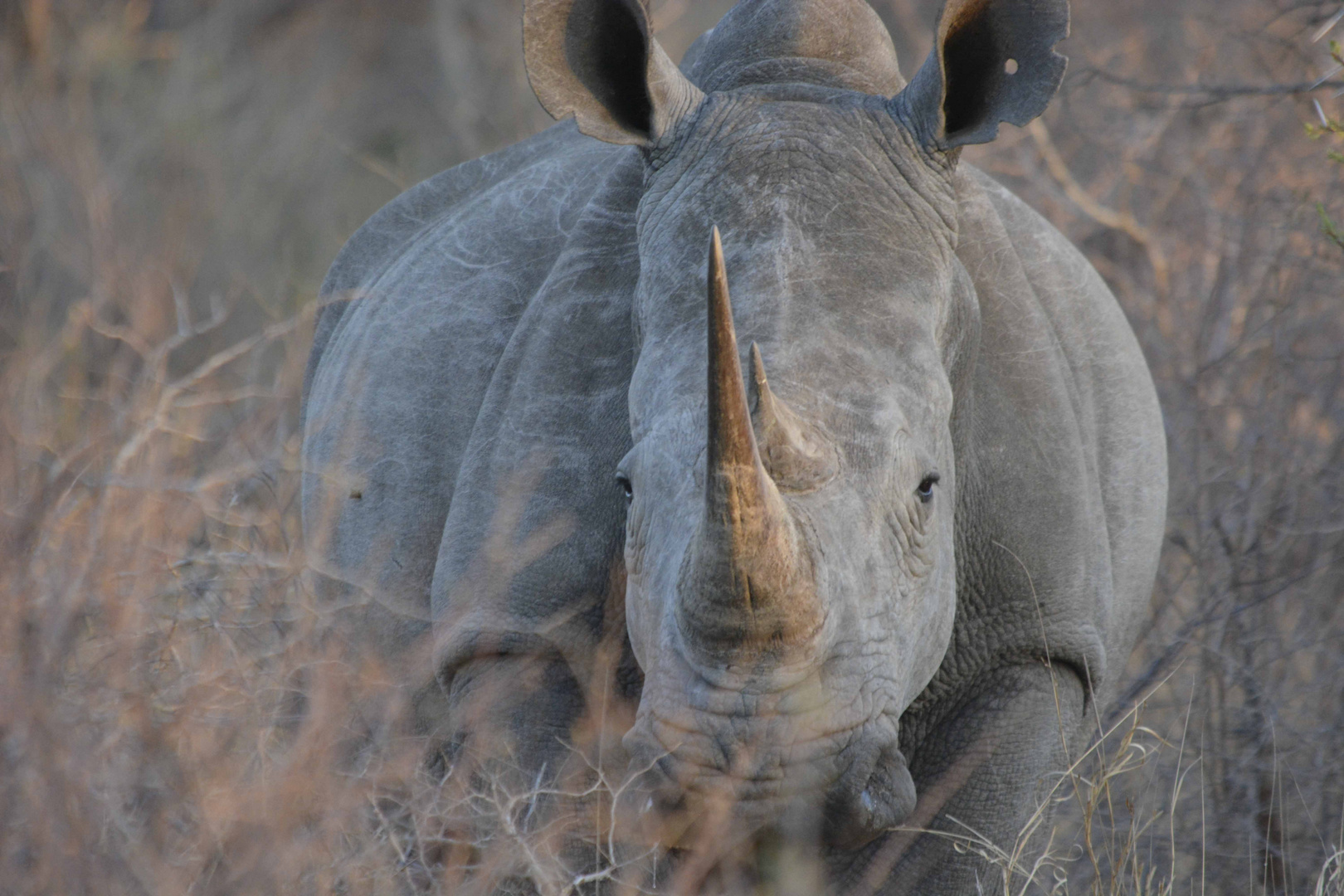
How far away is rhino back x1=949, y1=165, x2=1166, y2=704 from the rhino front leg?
89mm

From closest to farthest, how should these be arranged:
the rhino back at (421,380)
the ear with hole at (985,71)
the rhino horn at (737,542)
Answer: the rhino horn at (737,542)
the ear with hole at (985,71)
the rhino back at (421,380)

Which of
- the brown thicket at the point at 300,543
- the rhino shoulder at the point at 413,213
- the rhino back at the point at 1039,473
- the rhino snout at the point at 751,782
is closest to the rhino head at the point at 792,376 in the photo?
the rhino snout at the point at 751,782

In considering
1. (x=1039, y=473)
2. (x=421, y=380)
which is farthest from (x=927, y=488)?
(x=421, y=380)

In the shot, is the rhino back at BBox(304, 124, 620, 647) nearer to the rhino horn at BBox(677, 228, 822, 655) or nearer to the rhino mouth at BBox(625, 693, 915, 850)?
the rhino mouth at BBox(625, 693, 915, 850)

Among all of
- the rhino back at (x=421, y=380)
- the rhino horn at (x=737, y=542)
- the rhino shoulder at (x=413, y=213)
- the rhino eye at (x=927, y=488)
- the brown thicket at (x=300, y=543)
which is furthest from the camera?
the rhino shoulder at (x=413, y=213)

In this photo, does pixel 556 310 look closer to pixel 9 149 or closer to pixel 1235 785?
pixel 1235 785

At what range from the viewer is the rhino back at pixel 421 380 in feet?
15.0

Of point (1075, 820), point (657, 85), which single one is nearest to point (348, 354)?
point (657, 85)

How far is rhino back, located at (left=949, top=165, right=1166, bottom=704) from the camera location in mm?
3984

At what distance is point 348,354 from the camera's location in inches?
210

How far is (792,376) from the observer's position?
330cm

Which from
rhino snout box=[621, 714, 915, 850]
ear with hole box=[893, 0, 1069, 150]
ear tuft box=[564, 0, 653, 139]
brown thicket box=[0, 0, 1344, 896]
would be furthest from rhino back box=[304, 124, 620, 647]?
rhino snout box=[621, 714, 915, 850]

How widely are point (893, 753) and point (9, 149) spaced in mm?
7993

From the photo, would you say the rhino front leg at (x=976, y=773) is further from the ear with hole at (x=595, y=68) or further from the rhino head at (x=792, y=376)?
the ear with hole at (x=595, y=68)
